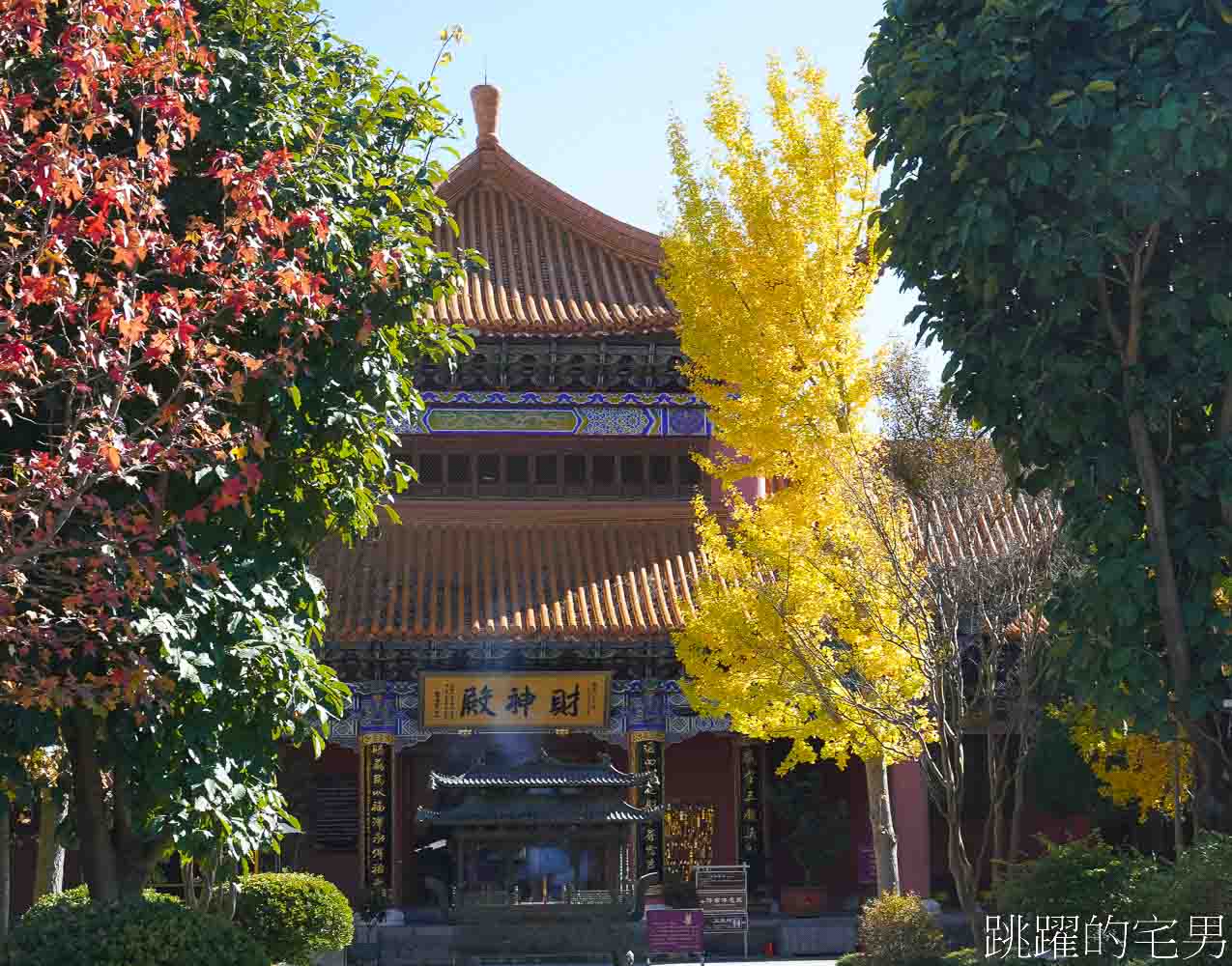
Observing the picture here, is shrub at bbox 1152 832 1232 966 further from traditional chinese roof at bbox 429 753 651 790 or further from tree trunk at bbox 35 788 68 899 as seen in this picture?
tree trunk at bbox 35 788 68 899

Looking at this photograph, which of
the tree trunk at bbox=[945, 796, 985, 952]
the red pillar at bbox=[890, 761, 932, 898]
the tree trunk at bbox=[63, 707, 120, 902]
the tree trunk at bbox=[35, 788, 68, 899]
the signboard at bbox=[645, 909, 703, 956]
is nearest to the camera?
the tree trunk at bbox=[63, 707, 120, 902]

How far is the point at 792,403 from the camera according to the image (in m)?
14.2

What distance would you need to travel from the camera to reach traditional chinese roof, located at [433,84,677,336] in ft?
69.9

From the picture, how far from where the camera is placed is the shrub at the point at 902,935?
12.8m

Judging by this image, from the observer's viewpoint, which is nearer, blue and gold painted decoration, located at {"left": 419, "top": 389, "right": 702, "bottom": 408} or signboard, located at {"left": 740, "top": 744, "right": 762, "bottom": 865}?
signboard, located at {"left": 740, "top": 744, "right": 762, "bottom": 865}

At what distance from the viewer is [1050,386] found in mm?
9086

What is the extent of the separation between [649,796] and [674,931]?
3.05 m

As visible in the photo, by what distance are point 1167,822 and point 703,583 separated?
976cm

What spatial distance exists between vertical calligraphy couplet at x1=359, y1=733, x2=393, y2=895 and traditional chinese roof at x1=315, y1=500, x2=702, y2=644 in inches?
59.0

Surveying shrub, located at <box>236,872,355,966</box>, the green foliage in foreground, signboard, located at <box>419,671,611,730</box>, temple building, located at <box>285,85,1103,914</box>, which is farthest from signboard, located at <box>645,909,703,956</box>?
the green foliage in foreground

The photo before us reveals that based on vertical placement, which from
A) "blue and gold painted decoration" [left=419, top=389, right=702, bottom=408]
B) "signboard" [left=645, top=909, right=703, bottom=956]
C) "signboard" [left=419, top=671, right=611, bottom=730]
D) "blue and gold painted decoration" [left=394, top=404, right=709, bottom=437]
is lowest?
"signboard" [left=645, top=909, right=703, bottom=956]

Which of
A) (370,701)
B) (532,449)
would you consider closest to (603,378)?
(532,449)

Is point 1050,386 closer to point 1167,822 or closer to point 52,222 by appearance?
point 52,222

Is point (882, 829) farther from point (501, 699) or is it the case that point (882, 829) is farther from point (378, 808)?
point (378, 808)
